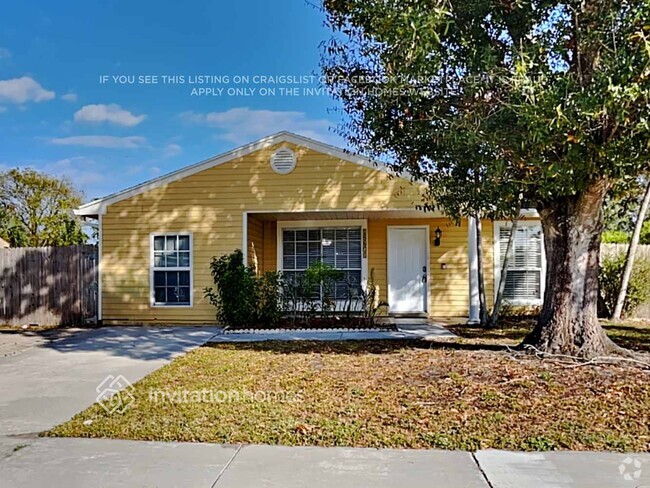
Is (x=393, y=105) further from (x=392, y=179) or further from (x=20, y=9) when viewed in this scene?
(x=20, y=9)

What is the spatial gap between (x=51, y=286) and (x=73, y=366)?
5.40 meters

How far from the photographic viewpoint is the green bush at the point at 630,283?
38.4 ft

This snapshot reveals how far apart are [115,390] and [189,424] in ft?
5.59

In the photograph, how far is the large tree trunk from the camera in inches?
250

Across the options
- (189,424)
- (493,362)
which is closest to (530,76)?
(493,362)

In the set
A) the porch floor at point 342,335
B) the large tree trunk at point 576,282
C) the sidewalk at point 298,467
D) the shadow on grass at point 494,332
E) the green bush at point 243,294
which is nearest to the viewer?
the sidewalk at point 298,467

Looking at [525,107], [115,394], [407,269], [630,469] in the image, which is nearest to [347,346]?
[115,394]

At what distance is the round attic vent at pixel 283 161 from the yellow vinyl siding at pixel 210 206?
10 centimetres

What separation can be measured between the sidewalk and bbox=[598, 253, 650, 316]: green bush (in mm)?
9216

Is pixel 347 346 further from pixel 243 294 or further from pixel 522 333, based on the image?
pixel 522 333

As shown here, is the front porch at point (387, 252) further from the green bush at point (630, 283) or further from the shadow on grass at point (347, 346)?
the shadow on grass at point (347, 346)

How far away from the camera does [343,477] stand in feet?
10.9

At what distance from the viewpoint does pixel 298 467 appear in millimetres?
3510

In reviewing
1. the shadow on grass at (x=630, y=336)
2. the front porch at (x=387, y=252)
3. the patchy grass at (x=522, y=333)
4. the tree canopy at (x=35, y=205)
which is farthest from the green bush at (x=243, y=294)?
the tree canopy at (x=35, y=205)
